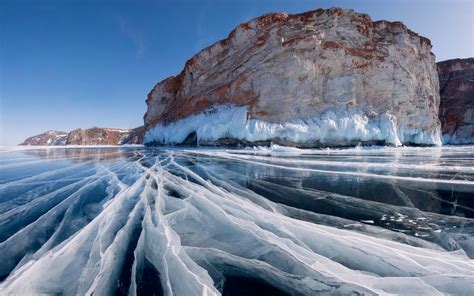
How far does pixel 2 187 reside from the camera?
4555 millimetres

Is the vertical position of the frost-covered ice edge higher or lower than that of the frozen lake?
higher

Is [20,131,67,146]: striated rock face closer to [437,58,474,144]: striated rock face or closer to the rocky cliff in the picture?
the rocky cliff

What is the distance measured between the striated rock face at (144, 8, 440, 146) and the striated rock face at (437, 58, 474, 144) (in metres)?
20.1

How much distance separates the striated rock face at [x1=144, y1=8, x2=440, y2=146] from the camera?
1828cm

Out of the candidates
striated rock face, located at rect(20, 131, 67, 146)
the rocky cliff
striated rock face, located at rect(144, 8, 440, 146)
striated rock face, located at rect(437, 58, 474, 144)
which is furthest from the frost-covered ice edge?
striated rock face, located at rect(20, 131, 67, 146)

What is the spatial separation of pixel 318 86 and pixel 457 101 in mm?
37123

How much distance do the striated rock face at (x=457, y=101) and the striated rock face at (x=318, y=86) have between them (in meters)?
20.1

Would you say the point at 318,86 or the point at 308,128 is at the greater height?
the point at 318,86

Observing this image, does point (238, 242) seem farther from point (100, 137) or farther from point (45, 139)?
point (45, 139)

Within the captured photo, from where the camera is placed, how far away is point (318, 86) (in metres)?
19.5

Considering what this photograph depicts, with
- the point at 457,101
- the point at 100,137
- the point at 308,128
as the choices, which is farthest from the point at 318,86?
the point at 100,137

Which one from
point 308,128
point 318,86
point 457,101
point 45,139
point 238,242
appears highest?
point 457,101

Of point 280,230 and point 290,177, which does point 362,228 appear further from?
point 290,177

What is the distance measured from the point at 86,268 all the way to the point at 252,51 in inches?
875
